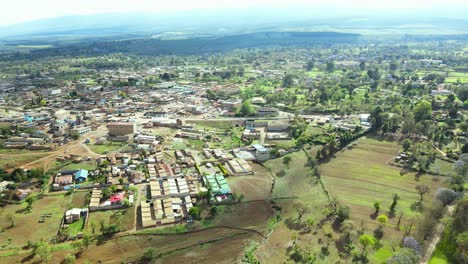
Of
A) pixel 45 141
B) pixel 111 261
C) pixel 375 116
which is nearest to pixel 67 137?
pixel 45 141

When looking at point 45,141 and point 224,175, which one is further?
point 45,141

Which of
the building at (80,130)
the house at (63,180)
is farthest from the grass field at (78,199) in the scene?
the building at (80,130)

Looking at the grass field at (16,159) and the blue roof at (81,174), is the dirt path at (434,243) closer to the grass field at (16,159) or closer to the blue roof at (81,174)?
the blue roof at (81,174)

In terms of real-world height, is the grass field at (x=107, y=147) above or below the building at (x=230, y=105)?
above

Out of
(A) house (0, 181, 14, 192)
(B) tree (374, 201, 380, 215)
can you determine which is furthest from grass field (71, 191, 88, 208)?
(B) tree (374, 201, 380, 215)

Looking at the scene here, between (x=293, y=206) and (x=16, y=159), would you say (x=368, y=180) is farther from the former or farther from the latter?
(x=16, y=159)

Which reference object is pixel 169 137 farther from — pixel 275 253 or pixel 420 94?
pixel 420 94
